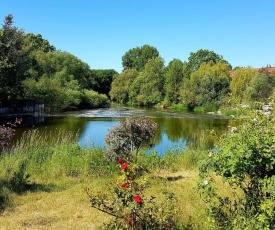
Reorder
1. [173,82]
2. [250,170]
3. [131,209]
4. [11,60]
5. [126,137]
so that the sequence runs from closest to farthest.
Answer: [250,170] → [131,209] → [126,137] → [11,60] → [173,82]

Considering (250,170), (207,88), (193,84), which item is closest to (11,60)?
(250,170)

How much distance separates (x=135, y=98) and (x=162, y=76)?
700cm

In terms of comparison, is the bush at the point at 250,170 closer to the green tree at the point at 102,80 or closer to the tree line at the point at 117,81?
the tree line at the point at 117,81

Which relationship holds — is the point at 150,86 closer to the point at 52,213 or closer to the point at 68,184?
the point at 68,184

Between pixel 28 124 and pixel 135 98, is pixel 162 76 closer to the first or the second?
pixel 135 98

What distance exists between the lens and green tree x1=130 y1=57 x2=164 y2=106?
63.2m

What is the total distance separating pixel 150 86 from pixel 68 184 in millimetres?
56375

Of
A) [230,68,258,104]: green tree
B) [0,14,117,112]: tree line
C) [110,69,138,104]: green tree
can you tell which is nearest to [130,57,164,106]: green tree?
[110,69,138,104]: green tree

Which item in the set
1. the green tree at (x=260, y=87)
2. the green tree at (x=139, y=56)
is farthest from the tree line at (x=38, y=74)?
the green tree at (x=139, y=56)

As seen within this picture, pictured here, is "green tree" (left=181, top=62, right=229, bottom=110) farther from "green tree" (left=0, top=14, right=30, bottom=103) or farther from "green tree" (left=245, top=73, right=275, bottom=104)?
"green tree" (left=0, top=14, right=30, bottom=103)

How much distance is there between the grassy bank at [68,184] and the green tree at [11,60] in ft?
51.9

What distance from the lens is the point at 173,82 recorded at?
60.5 m

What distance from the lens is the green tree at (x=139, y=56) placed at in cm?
9470

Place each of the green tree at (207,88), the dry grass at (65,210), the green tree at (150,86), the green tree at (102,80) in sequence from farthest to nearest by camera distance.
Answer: the green tree at (102,80), the green tree at (150,86), the green tree at (207,88), the dry grass at (65,210)
